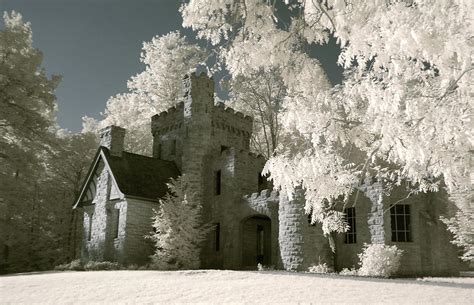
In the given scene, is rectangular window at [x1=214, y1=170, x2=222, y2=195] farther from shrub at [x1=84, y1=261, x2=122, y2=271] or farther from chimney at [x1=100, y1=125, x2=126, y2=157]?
shrub at [x1=84, y1=261, x2=122, y2=271]

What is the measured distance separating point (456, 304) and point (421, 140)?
4.50 meters

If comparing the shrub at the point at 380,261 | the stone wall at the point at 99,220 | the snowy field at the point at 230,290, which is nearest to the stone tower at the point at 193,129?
the stone wall at the point at 99,220

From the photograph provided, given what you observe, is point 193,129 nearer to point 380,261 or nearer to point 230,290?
point 380,261

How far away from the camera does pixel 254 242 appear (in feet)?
75.9

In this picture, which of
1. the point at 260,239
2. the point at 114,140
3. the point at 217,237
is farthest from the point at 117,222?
the point at 260,239

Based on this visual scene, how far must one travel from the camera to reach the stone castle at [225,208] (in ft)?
57.3

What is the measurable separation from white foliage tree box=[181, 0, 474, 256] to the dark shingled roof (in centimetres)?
1563

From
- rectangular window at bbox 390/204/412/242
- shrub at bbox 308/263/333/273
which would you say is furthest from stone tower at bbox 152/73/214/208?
rectangular window at bbox 390/204/412/242

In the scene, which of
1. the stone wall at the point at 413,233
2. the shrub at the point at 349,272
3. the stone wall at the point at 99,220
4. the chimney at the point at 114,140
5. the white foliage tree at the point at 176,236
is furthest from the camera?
the chimney at the point at 114,140

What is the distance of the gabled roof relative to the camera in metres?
22.2

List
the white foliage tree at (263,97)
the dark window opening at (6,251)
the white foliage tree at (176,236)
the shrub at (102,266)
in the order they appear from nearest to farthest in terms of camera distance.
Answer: the white foliage tree at (176,236), the shrub at (102,266), the dark window opening at (6,251), the white foliage tree at (263,97)

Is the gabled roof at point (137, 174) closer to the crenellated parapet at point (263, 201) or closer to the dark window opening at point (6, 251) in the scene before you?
the crenellated parapet at point (263, 201)

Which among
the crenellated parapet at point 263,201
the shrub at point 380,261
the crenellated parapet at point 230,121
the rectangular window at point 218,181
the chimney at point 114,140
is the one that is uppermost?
the crenellated parapet at point 230,121

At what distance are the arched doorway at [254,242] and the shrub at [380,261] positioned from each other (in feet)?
24.4
